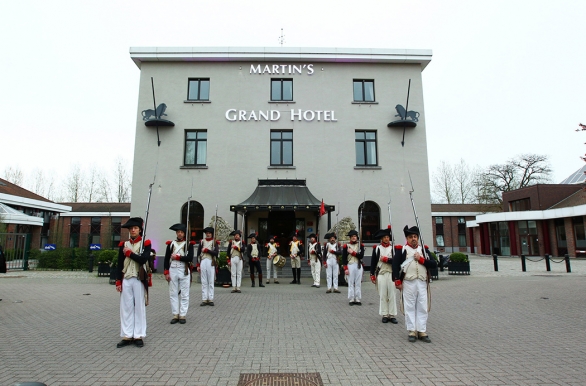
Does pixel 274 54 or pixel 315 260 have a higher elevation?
pixel 274 54

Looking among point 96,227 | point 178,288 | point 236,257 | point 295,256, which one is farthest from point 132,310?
point 96,227

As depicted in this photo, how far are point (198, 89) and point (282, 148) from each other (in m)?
6.23

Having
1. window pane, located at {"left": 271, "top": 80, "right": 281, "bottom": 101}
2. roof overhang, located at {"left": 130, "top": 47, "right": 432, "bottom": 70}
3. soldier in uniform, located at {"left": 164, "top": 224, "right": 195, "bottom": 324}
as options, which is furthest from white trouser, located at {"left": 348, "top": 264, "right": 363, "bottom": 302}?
roof overhang, located at {"left": 130, "top": 47, "right": 432, "bottom": 70}

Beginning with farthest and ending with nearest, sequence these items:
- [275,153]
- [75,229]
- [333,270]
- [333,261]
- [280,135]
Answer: [75,229] < [280,135] < [275,153] < [333,270] < [333,261]

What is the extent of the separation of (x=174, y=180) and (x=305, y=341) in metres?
15.9

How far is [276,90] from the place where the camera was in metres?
21.4

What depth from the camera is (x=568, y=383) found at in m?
4.39

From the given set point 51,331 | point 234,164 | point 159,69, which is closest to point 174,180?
point 234,164

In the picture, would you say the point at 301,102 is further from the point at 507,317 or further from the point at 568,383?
the point at 568,383

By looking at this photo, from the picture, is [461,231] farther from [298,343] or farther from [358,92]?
[298,343]

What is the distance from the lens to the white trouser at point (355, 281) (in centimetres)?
1031

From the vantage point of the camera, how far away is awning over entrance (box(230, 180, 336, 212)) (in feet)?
57.6

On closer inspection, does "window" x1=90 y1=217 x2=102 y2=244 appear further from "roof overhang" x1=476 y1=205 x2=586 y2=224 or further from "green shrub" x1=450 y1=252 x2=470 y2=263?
"roof overhang" x1=476 y1=205 x2=586 y2=224

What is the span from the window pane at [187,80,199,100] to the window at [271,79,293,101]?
454cm
